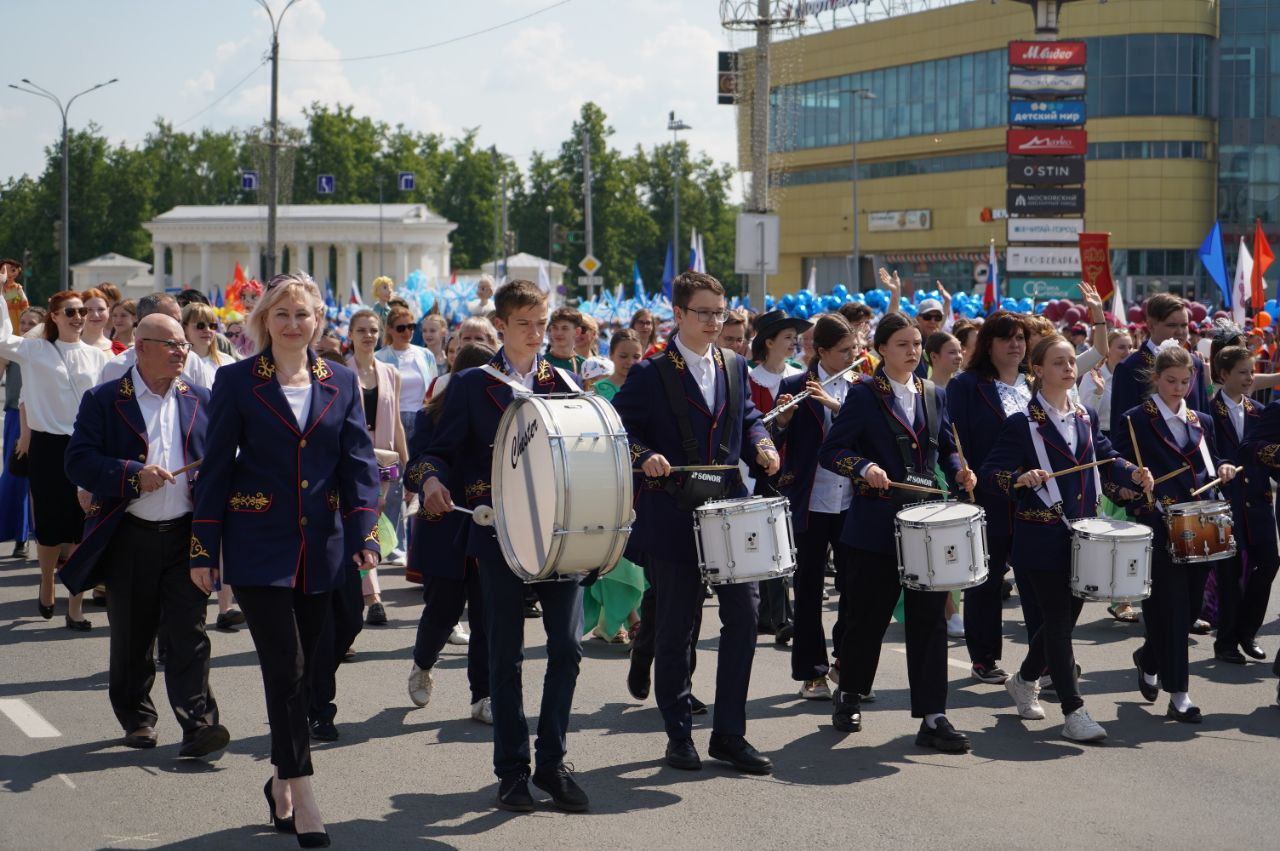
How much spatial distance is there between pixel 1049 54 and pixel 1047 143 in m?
2.82

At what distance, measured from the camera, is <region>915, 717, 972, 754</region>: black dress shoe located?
23.5ft

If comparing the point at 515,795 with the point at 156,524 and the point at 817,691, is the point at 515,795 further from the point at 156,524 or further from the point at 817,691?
the point at 817,691

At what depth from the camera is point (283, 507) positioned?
19.0ft

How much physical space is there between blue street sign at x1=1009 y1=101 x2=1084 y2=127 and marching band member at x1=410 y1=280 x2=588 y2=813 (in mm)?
43464

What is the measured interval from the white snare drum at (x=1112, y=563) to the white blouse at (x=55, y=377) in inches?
245

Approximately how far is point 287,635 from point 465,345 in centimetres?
288

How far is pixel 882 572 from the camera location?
7.40m

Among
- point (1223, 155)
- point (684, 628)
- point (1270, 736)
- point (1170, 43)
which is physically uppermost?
point (1170, 43)

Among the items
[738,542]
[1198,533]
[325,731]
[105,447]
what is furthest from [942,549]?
[105,447]

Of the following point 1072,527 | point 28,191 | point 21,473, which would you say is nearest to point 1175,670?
point 1072,527

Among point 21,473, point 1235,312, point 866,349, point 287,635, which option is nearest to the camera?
point 287,635

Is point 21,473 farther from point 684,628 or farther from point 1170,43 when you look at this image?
point 1170,43

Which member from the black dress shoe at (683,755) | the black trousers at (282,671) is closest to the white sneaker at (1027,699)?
the black dress shoe at (683,755)

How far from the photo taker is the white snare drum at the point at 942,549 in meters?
6.94
